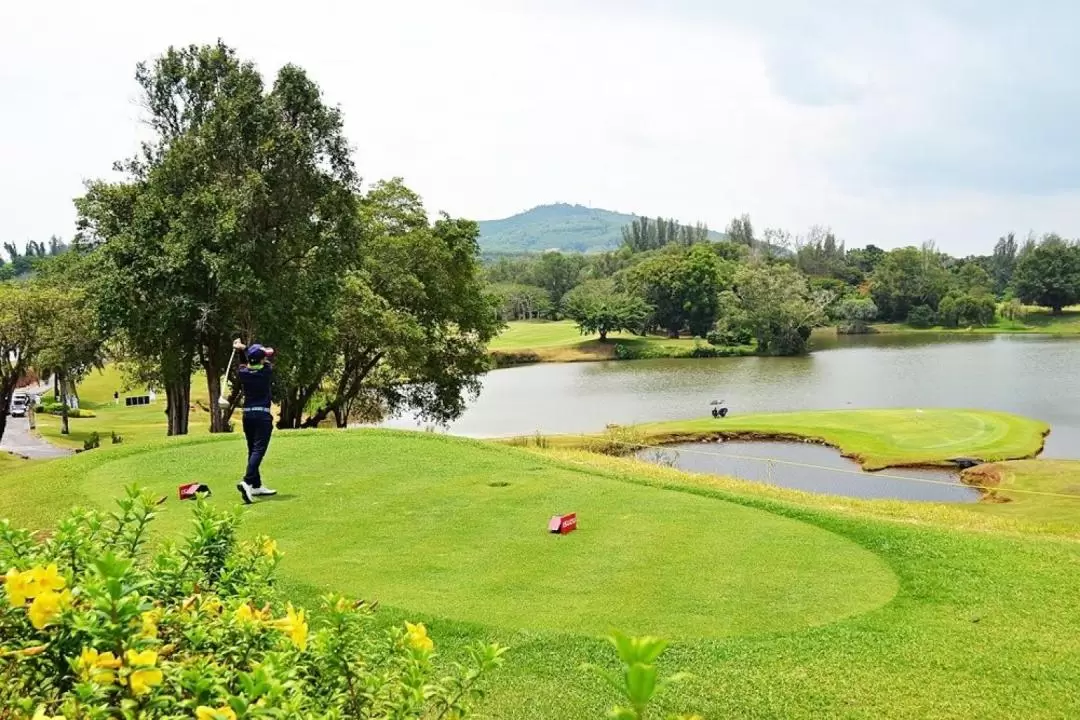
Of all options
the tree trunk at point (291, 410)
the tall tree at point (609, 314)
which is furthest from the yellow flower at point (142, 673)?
the tall tree at point (609, 314)

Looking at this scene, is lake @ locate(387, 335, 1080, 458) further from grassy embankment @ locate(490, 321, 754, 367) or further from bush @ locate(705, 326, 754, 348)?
bush @ locate(705, 326, 754, 348)

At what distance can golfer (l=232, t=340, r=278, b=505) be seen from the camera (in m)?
11.3

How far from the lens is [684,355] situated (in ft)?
290

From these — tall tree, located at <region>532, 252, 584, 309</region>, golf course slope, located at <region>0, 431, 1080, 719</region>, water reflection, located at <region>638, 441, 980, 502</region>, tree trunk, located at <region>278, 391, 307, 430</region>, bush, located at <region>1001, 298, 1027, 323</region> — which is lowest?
water reflection, located at <region>638, 441, 980, 502</region>

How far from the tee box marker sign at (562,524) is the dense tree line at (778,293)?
3181 inches

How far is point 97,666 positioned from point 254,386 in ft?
32.7

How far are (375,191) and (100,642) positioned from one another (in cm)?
3765

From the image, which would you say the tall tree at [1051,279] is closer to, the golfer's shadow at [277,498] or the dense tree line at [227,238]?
the dense tree line at [227,238]

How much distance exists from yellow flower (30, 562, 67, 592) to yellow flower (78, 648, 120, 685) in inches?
11.4

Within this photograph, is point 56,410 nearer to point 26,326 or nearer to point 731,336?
point 26,326

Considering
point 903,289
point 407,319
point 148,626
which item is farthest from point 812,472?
point 903,289

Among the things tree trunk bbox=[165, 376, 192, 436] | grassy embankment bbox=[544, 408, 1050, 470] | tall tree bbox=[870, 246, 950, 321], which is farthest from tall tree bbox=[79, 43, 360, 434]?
tall tree bbox=[870, 246, 950, 321]

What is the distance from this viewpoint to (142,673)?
2.08 m

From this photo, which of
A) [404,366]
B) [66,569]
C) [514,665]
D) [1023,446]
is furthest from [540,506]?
[1023,446]
